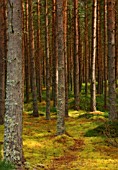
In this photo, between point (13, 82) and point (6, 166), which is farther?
point (13, 82)

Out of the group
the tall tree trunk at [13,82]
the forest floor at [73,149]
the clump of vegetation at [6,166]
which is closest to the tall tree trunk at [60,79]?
the forest floor at [73,149]

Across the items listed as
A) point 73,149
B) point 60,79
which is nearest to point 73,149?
point 73,149

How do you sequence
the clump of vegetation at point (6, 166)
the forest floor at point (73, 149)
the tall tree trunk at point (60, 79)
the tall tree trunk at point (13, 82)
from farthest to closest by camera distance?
the tall tree trunk at point (60, 79) → the forest floor at point (73, 149) → the tall tree trunk at point (13, 82) → the clump of vegetation at point (6, 166)

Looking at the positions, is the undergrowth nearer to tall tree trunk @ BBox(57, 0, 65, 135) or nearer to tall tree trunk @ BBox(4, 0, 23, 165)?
tall tree trunk @ BBox(57, 0, 65, 135)

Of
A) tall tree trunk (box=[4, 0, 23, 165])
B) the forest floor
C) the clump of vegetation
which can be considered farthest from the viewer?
the forest floor

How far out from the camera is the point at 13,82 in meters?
6.85

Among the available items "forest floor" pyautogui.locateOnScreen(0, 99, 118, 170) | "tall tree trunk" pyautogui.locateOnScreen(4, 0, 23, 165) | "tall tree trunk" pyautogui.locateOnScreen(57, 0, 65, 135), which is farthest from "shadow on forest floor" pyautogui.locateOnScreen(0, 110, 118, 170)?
"tall tree trunk" pyautogui.locateOnScreen(4, 0, 23, 165)

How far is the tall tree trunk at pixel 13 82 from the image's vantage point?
686 cm

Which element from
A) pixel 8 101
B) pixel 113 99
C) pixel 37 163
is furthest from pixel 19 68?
pixel 113 99

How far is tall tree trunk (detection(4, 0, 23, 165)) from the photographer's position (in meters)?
6.86

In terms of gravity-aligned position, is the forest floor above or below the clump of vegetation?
below

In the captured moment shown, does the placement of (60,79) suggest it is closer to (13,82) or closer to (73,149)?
(73,149)

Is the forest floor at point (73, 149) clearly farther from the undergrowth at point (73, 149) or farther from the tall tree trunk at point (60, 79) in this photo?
the tall tree trunk at point (60, 79)

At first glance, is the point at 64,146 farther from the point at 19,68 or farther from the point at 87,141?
the point at 19,68
